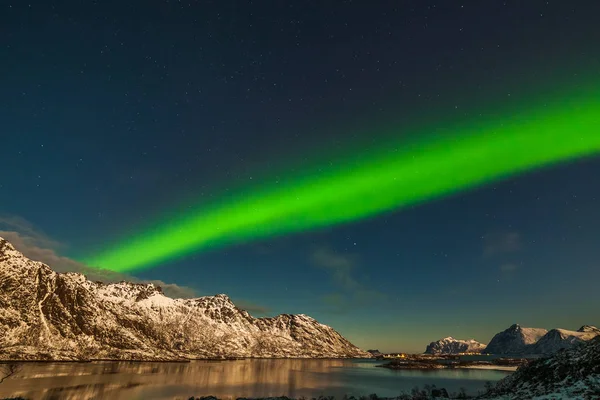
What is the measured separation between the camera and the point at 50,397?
68875mm

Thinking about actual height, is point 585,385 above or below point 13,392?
above

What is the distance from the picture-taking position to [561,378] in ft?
119

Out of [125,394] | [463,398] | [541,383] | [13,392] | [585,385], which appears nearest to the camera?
[585,385]

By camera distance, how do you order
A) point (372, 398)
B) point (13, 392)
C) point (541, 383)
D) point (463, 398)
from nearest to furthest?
point (541, 383)
point (463, 398)
point (372, 398)
point (13, 392)

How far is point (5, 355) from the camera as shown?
18738 cm

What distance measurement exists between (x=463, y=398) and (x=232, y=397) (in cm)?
5244

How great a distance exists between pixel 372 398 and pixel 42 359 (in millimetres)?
222621

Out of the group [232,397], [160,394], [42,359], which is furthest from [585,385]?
[42,359]

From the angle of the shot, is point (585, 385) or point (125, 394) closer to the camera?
point (585, 385)

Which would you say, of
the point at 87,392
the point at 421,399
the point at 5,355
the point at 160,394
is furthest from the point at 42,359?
the point at 421,399

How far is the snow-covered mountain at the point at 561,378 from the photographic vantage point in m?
29.5

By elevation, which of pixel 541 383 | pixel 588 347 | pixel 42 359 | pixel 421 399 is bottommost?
pixel 42 359

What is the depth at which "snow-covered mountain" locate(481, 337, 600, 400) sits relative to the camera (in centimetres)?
2948

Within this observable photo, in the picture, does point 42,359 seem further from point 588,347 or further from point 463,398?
point 588,347
